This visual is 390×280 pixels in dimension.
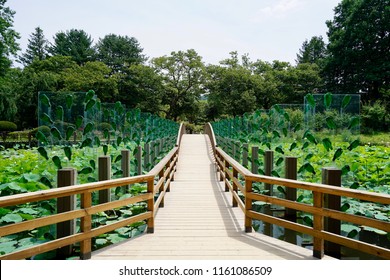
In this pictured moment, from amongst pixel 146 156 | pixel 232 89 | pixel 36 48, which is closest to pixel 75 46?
pixel 36 48

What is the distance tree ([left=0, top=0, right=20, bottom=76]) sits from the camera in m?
21.0

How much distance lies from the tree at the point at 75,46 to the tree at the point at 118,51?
73.5 inches

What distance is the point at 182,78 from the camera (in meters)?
29.6

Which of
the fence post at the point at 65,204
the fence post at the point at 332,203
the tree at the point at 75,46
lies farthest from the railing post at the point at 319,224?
the tree at the point at 75,46

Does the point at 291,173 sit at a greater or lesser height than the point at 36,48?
lesser

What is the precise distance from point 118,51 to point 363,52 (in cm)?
2719

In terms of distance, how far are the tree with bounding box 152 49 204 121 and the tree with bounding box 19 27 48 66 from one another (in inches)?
958

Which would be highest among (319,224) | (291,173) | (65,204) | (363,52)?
(363,52)

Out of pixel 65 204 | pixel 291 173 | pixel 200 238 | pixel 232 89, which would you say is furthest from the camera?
pixel 232 89

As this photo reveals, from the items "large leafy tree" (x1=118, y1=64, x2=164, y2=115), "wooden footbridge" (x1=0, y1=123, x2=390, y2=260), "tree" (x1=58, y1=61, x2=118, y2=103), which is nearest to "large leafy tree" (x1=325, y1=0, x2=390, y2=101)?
"large leafy tree" (x1=118, y1=64, x2=164, y2=115)

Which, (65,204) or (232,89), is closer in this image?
(65,204)

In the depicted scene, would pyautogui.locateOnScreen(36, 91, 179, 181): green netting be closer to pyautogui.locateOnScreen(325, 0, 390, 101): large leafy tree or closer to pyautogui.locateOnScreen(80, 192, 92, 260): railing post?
pyautogui.locateOnScreen(80, 192, 92, 260): railing post

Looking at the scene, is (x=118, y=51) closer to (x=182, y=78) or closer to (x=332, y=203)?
(x=182, y=78)

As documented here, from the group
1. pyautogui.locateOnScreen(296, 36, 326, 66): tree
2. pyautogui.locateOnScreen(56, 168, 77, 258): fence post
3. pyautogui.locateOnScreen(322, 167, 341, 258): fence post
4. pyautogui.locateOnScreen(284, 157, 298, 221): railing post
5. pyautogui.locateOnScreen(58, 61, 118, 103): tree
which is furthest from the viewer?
pyautogui.locateOnScreen(296, 36, 326, 66): tree
